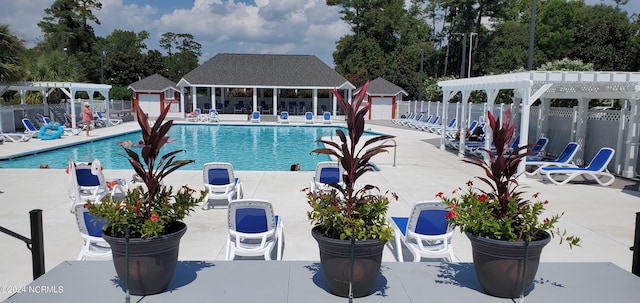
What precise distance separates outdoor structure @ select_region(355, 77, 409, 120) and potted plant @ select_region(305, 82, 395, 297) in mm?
31956

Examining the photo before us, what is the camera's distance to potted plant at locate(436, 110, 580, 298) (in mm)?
3309

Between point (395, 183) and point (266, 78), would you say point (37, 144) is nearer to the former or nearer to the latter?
point (395, 183)

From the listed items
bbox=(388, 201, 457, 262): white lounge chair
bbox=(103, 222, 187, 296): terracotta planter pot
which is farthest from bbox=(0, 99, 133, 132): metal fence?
bbox=(388, 201, 457, 262): white lounge chair

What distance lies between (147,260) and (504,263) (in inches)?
104

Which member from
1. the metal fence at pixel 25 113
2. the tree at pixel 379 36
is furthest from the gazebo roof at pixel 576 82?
the tree at pixel 379 36

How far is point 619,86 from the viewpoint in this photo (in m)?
11.5

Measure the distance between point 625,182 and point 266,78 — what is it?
27.3 meters

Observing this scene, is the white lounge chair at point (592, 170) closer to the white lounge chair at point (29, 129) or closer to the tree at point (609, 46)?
the white lounge chair at point (29, 129)

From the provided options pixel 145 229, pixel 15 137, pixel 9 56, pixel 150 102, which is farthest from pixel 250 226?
pixel 150 102

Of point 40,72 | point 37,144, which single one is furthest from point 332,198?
point 40,72

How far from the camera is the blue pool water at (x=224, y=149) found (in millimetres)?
14914

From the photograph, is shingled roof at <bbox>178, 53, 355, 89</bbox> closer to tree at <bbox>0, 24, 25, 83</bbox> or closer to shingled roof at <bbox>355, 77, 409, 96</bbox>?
shingled roof at <bbox>355, 77, 409, 96</bbox>

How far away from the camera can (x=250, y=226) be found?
5.06 metres

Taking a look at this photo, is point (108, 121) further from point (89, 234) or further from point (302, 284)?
point (302, 284)
